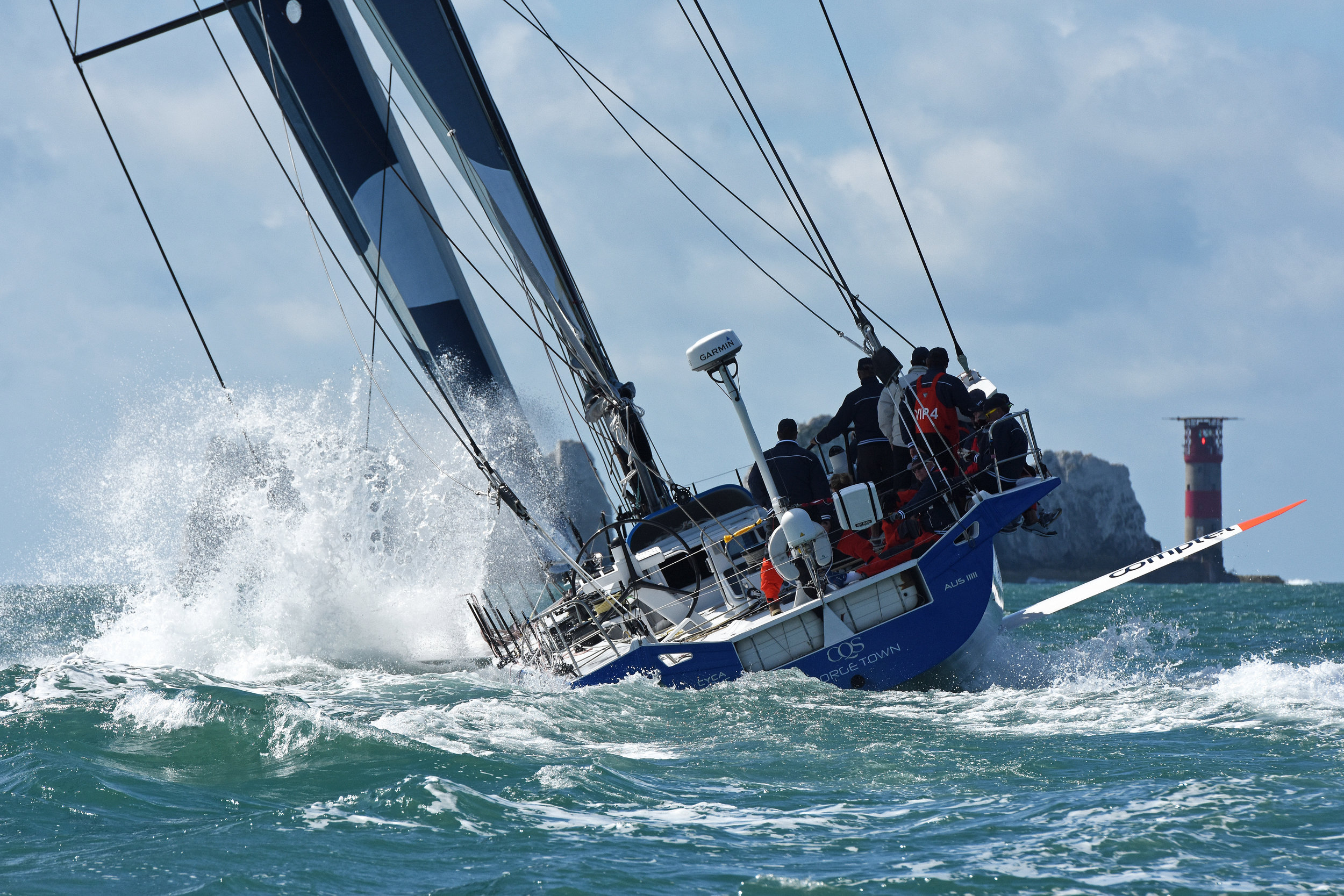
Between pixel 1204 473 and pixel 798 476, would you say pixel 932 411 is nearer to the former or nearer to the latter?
pixel 798 476

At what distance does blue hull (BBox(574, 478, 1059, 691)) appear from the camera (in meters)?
8.51

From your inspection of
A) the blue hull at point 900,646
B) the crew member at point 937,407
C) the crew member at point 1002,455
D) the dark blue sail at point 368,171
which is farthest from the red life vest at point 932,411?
the dark blue sail at point 368,171

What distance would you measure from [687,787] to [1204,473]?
2836 inches

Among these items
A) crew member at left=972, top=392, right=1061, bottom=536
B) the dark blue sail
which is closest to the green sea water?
crew member at left=972, top=392, right=1061, bottom=536

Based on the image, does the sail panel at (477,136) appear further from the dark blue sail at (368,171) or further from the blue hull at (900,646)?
→ the blue hull at (900,646)

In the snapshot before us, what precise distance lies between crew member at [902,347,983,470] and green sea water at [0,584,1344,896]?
185cm

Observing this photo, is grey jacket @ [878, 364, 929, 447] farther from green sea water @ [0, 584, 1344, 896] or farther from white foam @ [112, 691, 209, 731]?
white foam @ [112, 691, 209, 731]

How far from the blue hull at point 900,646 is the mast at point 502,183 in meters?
2.86

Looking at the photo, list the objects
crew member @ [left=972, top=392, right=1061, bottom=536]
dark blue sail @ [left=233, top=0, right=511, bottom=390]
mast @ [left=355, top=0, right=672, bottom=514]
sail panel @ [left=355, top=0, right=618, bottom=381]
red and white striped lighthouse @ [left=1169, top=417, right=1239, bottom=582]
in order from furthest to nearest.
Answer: red and white striped lighthouse @ [left=1169, top=417, right=1239, bottom=582]
dark blue sail @ [left=233, top=0, right=511, bottom=390]
sail panel @ [left=355, top=0, right=618, bottom=381]
mast @ [left=355, top=0, right=672, bottom=514]
crew member @ [left=972, top=392, right=1061, bottom=536]

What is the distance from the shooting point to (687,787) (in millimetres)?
5883

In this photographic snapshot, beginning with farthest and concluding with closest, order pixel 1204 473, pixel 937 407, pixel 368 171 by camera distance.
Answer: pixel 1204 473 < pixel 368 171 < pixel 937 407

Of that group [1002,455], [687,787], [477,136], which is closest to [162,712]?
[687,787]

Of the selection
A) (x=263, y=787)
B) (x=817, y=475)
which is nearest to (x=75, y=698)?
(x=263, y=787)

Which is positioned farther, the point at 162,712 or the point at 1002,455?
the point at 1002,455
